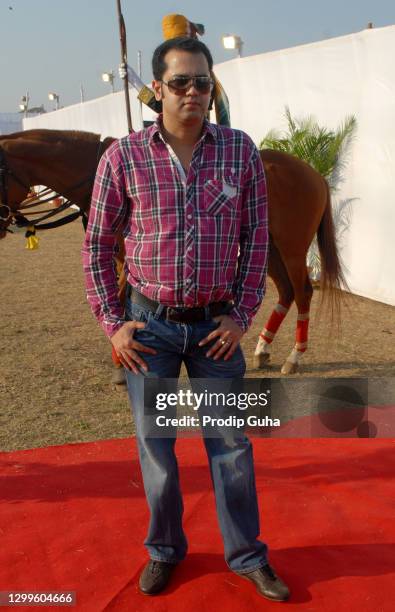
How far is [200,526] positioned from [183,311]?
1082 millimetres

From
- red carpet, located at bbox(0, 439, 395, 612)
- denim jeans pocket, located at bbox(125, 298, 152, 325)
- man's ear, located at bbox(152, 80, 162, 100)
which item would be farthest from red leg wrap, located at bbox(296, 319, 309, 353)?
man's ear, located at bbox(152, 80, 162, 100)

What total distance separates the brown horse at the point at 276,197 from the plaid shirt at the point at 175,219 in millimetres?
2663

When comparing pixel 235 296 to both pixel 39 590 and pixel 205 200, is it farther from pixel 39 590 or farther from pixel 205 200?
pixel 39 590

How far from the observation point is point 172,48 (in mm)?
2068

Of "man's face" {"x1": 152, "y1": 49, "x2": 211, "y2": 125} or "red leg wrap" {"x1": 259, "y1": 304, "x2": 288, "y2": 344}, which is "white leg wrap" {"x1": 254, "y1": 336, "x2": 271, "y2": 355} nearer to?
"red leg wrap" {"x1": 259, "y1": 304, "x2": 288, "y2": 344}

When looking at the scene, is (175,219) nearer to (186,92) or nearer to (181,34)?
(186,92)

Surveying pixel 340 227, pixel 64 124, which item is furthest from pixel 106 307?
pixel 64 124

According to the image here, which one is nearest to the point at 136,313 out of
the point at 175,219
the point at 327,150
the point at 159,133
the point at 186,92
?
the point at 175,219

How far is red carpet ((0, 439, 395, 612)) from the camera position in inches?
88.7

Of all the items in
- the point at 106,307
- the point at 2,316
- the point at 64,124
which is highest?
the point at 64,124

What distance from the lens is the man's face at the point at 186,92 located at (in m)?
2.04

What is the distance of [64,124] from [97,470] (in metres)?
19.9

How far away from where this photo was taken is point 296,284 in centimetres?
527

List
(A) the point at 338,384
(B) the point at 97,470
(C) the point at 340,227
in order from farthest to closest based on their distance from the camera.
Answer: (C) the point at 340,227, (A) the point at 338,384, (B) the point at 97,470
